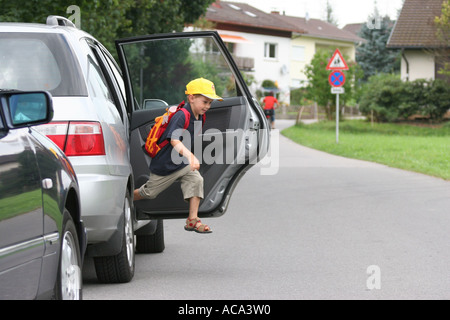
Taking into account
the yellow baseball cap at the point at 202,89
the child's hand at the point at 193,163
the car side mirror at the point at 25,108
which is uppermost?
the car side mirror at the point at 25,108

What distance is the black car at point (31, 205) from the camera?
12.8 feet

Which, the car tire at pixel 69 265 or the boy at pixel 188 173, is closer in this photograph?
the car tire at pixel 69 265

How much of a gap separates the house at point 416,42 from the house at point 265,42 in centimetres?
2243

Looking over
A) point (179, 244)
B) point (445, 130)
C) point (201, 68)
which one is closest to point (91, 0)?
point (201, 68)

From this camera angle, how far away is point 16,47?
6121 millimetres

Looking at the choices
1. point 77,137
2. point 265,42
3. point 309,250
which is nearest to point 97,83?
point 77,137

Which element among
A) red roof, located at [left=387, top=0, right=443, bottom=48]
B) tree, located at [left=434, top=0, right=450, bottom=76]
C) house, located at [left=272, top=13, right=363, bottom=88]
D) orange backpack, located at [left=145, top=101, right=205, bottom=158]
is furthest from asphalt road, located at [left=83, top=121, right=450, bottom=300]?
house, located at [left=272, top=13, right=363, bottom=88]

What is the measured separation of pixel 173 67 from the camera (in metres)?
8.90

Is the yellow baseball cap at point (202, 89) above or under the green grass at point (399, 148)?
above

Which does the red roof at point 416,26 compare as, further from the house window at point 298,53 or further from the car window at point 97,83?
the car window at point 97,83

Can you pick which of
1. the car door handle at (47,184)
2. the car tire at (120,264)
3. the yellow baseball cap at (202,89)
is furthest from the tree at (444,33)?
the car door handle at (47,184)

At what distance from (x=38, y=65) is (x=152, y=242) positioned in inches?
113

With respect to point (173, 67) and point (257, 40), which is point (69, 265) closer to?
point (173, 67)

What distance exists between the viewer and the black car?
12.8ft
